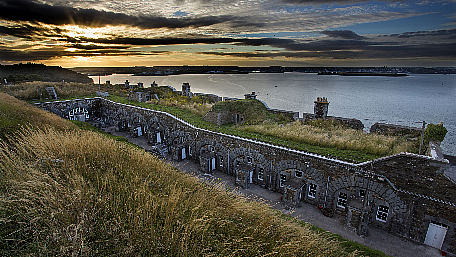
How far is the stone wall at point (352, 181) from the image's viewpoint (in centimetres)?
1180

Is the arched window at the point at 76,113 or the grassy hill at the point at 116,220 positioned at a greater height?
the grassy hill at the point at 116,220

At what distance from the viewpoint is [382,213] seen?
531 inches

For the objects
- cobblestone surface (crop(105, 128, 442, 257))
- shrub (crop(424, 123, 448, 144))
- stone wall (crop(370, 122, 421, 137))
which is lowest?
cobblestone surface (crop(105, 128, 442, 257))

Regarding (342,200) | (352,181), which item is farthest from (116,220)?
(342,200)

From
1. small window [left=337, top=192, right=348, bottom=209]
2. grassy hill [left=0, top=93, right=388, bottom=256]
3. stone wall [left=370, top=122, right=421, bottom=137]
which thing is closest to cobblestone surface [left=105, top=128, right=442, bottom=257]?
small window [left=337, top=192, right=348, bottom=209]

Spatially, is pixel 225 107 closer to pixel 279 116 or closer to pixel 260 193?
pixel 279 116

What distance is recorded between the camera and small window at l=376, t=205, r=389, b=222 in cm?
1337

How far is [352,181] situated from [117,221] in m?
12.9

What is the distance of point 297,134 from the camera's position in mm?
18125

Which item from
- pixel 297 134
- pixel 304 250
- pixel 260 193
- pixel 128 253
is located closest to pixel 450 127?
pixel 297 134

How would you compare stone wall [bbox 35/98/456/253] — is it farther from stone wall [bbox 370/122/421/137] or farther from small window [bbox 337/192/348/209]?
stone wall [bbox 370/122/421/137]

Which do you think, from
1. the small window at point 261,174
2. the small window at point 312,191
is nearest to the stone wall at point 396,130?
the small window at point 312,191

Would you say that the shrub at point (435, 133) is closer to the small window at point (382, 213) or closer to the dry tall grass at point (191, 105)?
the small window at point (382, 213)

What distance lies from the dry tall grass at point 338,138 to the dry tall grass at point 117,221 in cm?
1032
